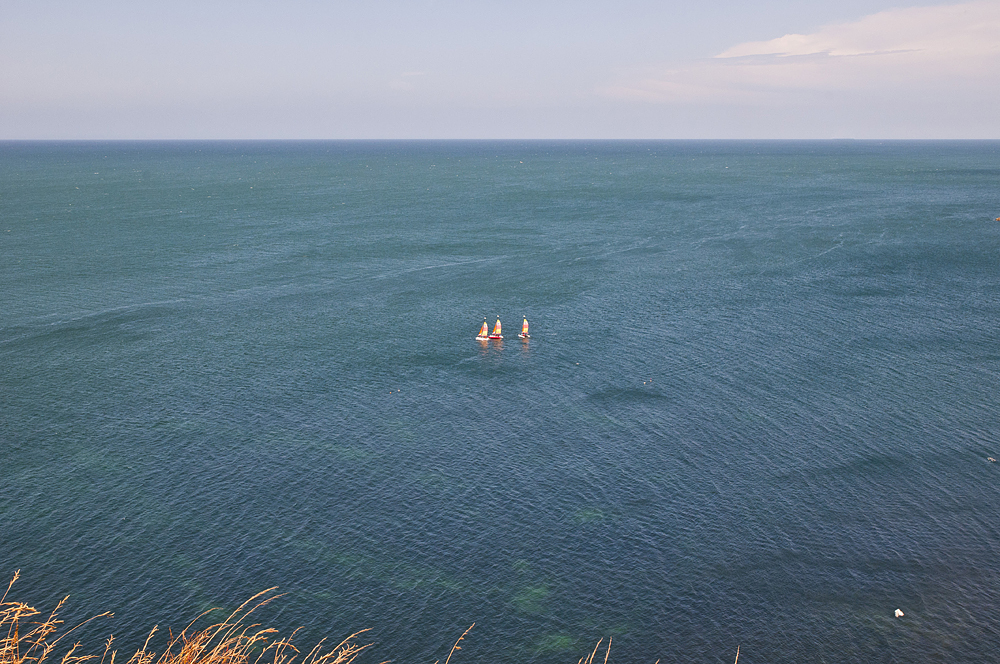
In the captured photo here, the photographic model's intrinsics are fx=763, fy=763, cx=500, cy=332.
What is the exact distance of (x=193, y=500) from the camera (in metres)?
66.7

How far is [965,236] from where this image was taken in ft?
569

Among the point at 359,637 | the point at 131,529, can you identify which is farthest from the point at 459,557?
the point at 131,529

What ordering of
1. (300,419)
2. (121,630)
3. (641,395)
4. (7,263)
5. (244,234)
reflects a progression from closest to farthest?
(121,630) < (300,419) < (641,395) < (7,263) < (244,234)

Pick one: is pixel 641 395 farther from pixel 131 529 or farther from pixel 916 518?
pixel 131 529

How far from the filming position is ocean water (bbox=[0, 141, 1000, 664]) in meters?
54.0

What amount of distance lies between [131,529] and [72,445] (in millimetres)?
18615

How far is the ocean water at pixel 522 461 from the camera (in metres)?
54.0

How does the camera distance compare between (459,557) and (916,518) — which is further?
(916,518)

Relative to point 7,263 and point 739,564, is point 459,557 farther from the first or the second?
point 7,263

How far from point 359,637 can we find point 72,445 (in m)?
41.0

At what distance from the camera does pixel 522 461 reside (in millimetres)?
74250

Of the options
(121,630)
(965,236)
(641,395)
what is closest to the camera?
(121,630)

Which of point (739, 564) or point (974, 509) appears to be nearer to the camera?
point (739, 564)

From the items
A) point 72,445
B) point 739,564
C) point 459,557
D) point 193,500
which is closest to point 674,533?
point 739,564
